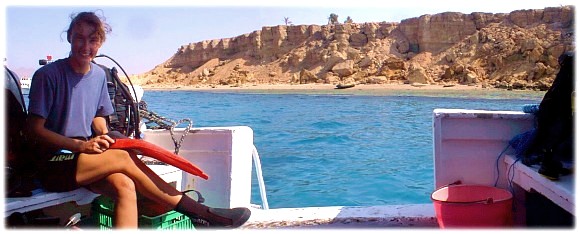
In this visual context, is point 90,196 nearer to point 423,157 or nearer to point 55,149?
point 55,149

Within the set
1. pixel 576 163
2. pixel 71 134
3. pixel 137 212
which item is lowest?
pixel 137 212

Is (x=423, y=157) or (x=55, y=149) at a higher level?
(x=55, y=149)

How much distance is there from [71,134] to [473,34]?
48.8 meters

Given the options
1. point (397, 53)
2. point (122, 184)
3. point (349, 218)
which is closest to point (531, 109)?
point (349, 218)

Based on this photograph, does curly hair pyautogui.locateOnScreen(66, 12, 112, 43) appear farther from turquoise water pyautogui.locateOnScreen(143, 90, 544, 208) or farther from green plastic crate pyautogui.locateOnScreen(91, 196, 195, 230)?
turquoise water pyautogui.locateOnScreen(143, 90, 544, 208)

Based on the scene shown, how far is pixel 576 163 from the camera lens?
249 cm

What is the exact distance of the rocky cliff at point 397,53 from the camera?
3734cm

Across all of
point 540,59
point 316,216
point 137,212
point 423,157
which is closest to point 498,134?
point 316,216

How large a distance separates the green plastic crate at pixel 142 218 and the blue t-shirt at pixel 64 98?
366 mm

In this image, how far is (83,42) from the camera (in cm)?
280

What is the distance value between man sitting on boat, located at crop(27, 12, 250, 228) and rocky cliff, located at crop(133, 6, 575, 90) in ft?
101

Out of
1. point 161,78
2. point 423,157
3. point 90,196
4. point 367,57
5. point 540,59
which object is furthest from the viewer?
point 161,78

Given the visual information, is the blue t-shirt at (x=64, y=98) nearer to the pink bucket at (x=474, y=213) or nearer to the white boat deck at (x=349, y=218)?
A: the white boat deck at (x=349, y=218)

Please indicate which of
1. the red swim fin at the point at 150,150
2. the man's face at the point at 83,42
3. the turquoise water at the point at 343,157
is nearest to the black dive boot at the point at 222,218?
the red swim fin at the point at 150,150
